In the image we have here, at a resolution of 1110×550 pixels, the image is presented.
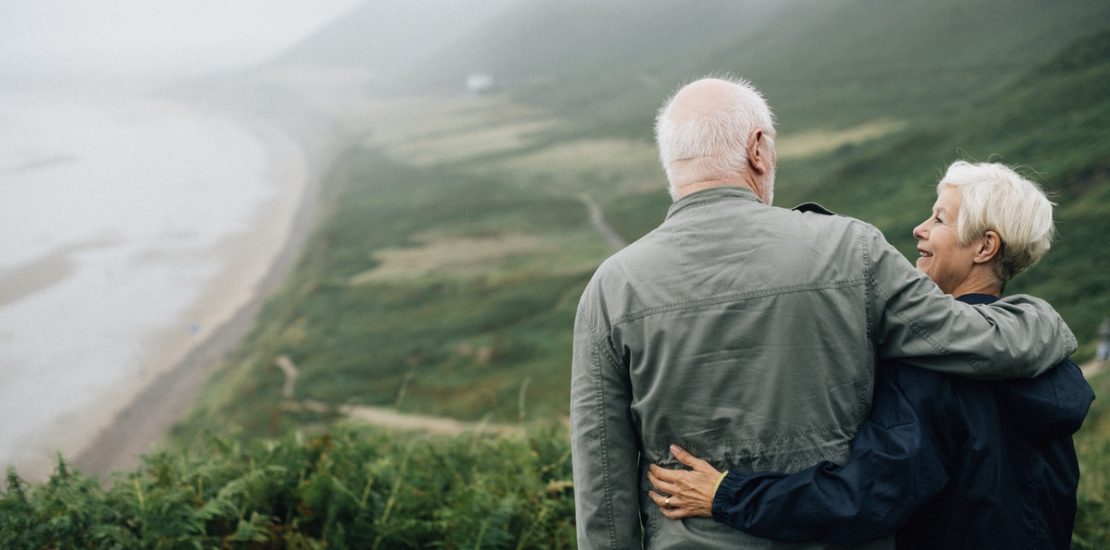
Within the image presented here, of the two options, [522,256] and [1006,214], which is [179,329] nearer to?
[522,256]

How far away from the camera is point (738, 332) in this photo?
2672mm

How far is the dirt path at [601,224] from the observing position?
43562mm

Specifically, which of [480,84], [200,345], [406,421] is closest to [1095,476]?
[406,421]

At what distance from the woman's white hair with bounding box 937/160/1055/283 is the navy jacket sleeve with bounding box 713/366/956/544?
0.70 metres

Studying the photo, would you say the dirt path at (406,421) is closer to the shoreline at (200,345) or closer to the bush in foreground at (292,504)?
the shoreline at (200,345)

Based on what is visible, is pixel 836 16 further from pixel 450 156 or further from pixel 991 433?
pixel 991 433

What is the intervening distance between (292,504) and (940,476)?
3.98m

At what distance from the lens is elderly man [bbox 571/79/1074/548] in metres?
2.65

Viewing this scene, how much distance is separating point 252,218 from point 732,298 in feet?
199

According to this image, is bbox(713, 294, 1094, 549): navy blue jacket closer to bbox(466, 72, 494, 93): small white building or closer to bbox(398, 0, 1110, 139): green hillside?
bbox(398, 0, 1110, 139): green hillside

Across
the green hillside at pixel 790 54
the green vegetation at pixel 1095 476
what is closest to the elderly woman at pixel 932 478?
the green vegetation at pixel 1095 476

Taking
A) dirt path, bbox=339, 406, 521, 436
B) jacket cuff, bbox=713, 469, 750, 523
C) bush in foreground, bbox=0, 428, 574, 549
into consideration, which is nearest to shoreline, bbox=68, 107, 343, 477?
dirt path, bbox=339, 406, 521, 436

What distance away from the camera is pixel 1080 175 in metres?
29.9

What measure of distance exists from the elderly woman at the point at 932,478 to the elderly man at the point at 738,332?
0.08 meters
